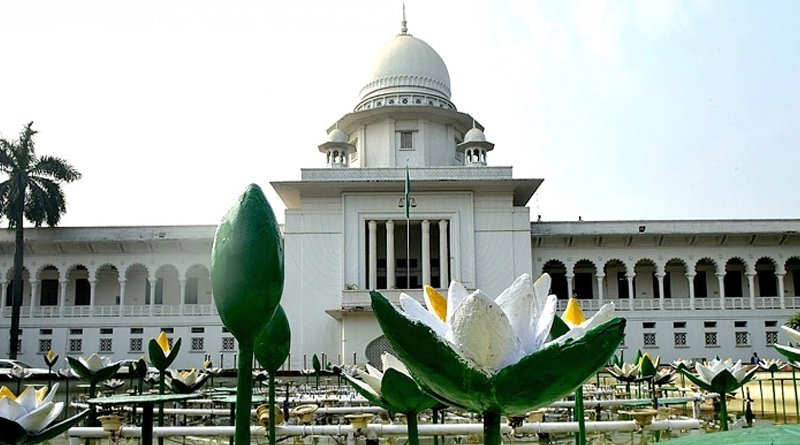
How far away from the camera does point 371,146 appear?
29.8 m

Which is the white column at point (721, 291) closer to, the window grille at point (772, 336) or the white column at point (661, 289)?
the window grille at point (772, 336)

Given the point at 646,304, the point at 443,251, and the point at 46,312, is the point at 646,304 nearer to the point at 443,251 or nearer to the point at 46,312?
the point at 443,251

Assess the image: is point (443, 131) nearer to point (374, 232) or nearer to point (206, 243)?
point (374, 232)

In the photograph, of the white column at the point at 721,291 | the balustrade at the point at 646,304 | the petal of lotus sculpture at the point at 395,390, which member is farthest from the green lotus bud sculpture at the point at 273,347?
the white column at the point at 721,291

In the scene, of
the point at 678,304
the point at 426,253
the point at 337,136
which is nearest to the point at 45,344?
the point at 337,136

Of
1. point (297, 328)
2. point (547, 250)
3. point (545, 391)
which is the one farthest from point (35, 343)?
point (545, 391)

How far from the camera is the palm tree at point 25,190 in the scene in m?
26.2

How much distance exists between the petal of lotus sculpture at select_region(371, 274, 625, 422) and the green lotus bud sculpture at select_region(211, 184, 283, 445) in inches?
13.8

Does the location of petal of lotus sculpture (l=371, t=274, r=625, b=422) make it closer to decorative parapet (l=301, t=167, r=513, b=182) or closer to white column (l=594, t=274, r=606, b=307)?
decorative parapet (l=301, t=167, r=513, b=182)

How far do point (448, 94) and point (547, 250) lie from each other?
26.9 ft

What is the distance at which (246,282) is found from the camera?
4.71ft

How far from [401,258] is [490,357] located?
2836 cm

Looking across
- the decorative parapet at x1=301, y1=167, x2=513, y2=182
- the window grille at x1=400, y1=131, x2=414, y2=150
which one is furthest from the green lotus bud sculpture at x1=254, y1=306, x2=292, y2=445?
the window grille at x1=400, y1=131, x2=414, y2=150

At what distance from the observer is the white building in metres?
27.0
